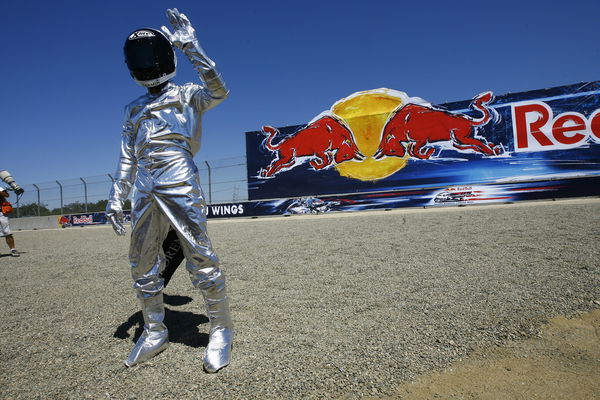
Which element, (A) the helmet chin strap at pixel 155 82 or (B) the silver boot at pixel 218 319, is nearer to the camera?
(B) the silver boot at pixel 218 319

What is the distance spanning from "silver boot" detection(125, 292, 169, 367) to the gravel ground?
3.0 inches

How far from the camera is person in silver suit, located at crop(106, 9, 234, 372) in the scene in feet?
6.71

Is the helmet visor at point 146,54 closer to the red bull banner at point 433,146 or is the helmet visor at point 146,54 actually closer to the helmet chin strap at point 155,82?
the helmet chin strap at point 155,82

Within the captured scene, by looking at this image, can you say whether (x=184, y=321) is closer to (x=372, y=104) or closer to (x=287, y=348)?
(x=287, y=348)

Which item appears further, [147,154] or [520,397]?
[147,154]

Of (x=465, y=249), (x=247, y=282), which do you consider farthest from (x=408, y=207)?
(x=247, y=282)

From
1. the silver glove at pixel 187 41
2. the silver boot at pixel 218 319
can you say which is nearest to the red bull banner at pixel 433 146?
the silver boot at pixel 218 319

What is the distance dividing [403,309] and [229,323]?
145 cm

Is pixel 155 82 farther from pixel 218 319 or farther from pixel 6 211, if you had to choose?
pixel 6 211

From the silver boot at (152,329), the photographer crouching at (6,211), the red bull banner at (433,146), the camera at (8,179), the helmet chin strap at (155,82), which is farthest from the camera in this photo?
the red bull banner at (433,146)

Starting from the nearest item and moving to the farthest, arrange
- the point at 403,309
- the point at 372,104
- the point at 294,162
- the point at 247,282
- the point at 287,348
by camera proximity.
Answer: the point at 287,348 < the point at 403,309 < the point at 247,282 < the point at 372,104 < the point at 294,162

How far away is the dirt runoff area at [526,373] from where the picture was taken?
1.58m

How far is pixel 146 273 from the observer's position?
7.20 ft

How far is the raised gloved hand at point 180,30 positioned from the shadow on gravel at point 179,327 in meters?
2.04
